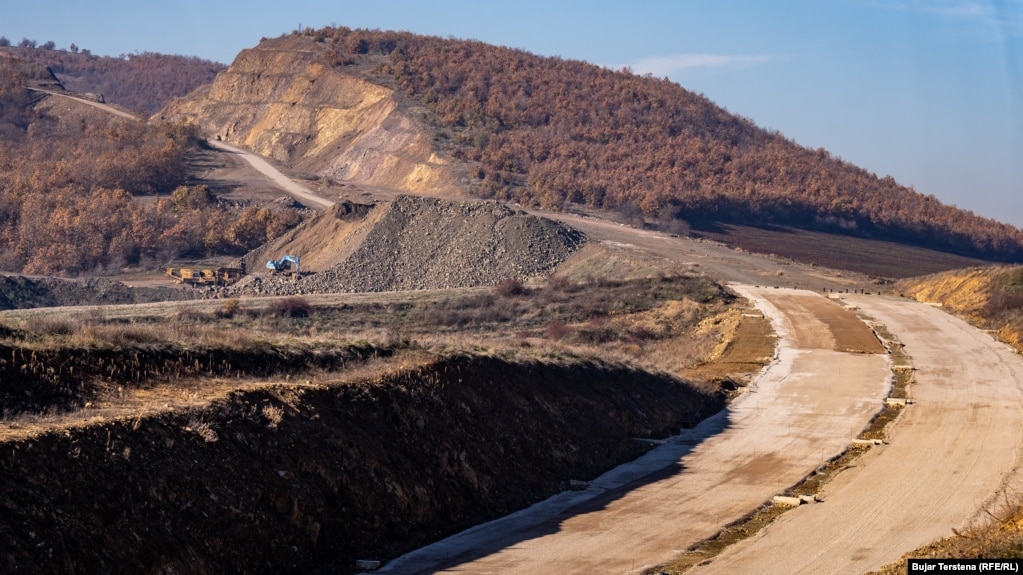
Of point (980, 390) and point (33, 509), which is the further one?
point (980, 390)

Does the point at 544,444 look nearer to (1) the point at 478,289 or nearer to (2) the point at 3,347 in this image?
(2) the point at 3,347

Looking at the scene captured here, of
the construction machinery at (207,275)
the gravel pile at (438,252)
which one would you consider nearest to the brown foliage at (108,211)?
the construction machinery at (207,275)

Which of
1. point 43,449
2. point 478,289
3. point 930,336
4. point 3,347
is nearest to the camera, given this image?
point 43,449

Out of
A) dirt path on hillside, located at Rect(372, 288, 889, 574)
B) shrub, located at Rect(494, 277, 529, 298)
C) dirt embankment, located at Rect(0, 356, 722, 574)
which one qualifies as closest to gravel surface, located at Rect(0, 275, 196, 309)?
shrub, located at Rect(494, 277, 529, 298)

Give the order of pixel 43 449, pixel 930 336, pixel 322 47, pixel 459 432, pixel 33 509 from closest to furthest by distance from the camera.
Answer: pixel 33 509
pixel 43 449
pixel 459 432
pixel 930 336
pixel 322 47

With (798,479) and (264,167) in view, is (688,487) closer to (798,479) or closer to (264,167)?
(798,479)

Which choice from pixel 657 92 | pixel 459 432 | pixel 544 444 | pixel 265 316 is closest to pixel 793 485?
pixel 544 444

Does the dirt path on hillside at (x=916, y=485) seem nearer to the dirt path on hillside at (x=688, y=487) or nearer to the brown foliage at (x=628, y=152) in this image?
the dirt path on hillside at (x=688, y=487)

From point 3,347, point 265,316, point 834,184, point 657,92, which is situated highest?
point 657,92

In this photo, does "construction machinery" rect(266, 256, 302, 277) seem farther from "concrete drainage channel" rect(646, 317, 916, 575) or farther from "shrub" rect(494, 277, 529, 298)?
"concrete drainage channel" rect(646, 317, 916, 575)
